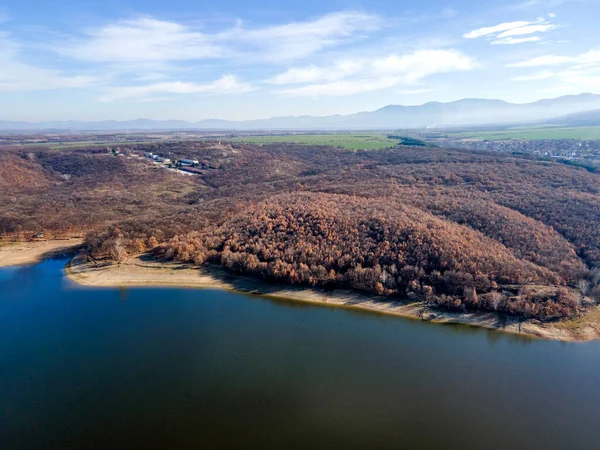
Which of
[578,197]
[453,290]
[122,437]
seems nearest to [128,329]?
[122,437]

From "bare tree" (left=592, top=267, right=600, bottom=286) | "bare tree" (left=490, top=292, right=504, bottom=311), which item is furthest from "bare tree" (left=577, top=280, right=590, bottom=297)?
"bare tree" (left=490, top=292, right=504, bottom=311)

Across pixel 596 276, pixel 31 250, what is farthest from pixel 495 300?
pixel 31 250

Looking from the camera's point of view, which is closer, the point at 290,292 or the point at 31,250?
the point at 290,292

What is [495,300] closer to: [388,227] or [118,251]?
[388,227]

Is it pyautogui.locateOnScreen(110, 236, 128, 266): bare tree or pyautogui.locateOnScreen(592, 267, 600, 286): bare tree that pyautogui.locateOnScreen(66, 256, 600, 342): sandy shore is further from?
pyautogui.locateOnScreen(592, 267, 600, 286): bare tree

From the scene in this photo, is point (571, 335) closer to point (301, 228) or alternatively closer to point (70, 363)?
point (301, 228)
